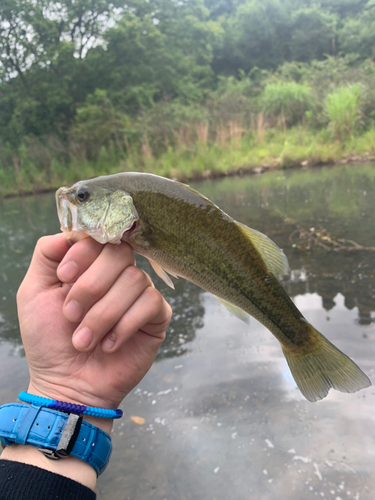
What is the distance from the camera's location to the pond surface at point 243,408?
1843 mm

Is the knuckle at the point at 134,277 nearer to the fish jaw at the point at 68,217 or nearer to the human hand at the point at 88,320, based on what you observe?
the human hand at the point at 88,320

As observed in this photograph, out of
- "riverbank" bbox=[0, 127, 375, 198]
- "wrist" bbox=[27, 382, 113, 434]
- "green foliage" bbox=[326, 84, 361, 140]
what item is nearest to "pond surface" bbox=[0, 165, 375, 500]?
"wrist" bbox=[27, 382, 113, 434]

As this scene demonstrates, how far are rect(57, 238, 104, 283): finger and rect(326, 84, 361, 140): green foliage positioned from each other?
1533 cm

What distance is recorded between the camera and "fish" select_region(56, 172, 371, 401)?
1479 millimetres

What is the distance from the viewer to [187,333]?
3.33m

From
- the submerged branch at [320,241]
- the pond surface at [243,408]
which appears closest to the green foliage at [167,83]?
the submerged branch at [320,241]

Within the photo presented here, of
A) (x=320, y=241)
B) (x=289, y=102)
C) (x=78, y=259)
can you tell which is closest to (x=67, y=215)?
(x=78, y=259)

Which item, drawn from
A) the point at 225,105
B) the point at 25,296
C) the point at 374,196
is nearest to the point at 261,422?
the point at 25,296

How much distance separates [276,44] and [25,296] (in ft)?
173

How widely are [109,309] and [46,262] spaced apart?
19.5 inches

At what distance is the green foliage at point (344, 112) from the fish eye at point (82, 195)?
15.2 metres

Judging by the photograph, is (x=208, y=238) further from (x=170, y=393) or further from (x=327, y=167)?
(x=327, y=167)

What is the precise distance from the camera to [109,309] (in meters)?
1.41

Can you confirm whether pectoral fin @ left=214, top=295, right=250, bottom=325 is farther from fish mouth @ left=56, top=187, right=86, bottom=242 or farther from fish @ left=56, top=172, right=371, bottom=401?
fish mouth @ left=56, top=187, right=86, bottom=242
